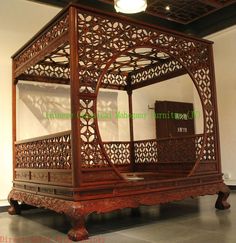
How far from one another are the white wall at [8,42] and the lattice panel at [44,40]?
356mm

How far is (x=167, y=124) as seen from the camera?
253 inches

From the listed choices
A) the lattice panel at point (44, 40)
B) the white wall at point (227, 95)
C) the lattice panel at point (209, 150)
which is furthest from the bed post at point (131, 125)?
the lattice panel at point (44, 40)

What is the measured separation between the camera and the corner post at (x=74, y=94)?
2.91 metres

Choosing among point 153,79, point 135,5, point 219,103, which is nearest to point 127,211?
point 153,79

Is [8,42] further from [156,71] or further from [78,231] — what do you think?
[78,231]

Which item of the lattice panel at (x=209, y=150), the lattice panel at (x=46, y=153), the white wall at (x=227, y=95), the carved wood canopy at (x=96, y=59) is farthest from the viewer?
the white wall at (x=227, y=95)

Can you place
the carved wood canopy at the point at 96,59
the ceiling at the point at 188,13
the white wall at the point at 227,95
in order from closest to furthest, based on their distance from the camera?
the carved wood canopy at the point at 96,59
the ceiling at the point at 188,13
the white wall at the point at 227,95

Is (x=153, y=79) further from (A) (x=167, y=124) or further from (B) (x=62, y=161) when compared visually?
(B) (x=62, y=161)

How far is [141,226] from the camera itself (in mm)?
3283

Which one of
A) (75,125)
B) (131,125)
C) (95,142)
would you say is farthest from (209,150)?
(75,125)

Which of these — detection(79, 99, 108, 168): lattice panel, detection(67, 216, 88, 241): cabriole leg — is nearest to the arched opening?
detection(79, 99, 108, 168): lattice panel

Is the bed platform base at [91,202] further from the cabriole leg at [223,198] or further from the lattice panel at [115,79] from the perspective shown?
the lattice panel at [115,79]

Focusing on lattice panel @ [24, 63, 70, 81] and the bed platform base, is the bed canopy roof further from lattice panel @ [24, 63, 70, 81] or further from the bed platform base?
the bed platform base

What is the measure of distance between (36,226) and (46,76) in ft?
6.67
